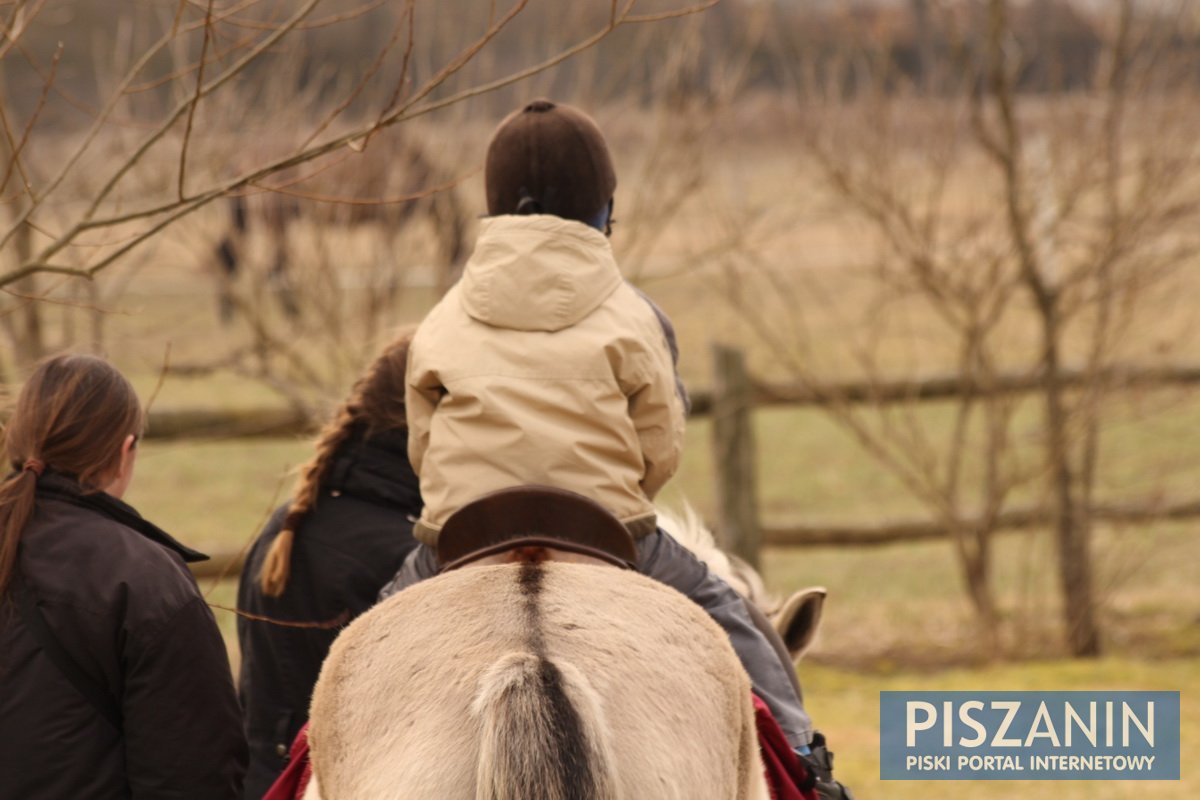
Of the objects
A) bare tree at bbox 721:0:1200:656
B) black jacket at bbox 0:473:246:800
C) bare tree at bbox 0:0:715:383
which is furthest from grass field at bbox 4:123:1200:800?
black jacket at bbox 0:473:246:800

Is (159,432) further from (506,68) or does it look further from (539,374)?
(539,374)

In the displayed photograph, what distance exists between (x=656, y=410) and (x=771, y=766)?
79cm

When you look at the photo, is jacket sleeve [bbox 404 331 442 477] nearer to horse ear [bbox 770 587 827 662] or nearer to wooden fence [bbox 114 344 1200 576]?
horse ear [bbox 770 587 827 662]

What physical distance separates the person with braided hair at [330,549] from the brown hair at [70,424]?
84cm

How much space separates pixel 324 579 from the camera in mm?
3502

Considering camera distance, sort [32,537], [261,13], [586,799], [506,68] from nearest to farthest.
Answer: [586,799], [32,537], [261,13], [506,68]

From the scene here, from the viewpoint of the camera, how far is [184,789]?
8.52ft

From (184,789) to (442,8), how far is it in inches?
271

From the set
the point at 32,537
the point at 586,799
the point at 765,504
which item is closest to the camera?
the point at 586,799

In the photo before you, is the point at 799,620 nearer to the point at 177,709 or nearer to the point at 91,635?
the point at 177,709

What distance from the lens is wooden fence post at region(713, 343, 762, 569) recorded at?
25.1ft

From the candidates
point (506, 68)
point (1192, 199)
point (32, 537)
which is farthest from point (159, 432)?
point (1192, 199)

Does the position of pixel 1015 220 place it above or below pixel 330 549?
above

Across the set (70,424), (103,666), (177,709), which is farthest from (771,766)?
(70,424)
